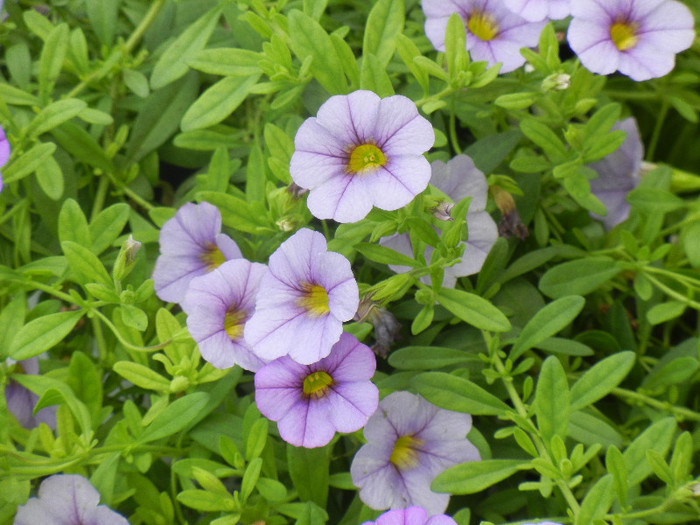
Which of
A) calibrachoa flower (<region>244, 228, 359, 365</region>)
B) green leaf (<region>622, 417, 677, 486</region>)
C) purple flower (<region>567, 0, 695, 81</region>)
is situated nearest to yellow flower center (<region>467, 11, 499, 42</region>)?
purple flower (<region>567, 0, 695, 81</region>)

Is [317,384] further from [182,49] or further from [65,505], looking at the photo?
[182,49]

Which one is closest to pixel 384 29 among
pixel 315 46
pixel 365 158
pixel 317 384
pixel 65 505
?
pixel 315 46

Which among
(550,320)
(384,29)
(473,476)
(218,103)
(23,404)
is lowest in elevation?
(23,404)

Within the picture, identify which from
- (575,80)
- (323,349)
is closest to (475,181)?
(575,80)

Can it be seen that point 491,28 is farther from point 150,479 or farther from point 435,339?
point 150,479

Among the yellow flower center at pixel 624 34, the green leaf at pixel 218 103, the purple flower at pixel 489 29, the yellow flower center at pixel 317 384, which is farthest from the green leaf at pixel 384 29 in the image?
the yellow flower center at pixel 317 384

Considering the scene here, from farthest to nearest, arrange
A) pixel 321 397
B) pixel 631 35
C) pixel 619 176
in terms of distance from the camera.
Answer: pixel 619 176
pixel 631 35
pixel 321 397
